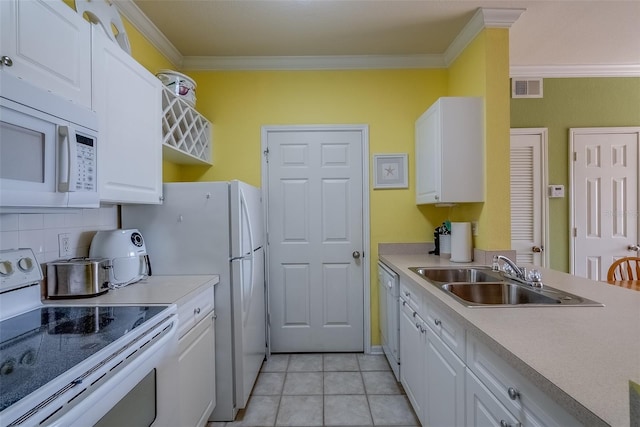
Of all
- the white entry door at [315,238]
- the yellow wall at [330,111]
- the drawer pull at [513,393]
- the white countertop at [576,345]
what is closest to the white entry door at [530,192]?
the yellow wall at [330,111]

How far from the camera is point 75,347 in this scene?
927 millimetres

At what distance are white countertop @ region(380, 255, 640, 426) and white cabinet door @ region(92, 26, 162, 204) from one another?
63.7 inches

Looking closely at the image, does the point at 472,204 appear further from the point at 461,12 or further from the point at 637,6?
the point at 637,6

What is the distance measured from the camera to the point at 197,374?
5.43ft

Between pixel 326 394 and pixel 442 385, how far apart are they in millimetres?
1051

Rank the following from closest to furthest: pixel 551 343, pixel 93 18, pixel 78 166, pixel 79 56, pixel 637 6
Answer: pixel 551 343 → pixel 78 166 → pixel 79 56 → pixel 93 18 → pixel 637 6

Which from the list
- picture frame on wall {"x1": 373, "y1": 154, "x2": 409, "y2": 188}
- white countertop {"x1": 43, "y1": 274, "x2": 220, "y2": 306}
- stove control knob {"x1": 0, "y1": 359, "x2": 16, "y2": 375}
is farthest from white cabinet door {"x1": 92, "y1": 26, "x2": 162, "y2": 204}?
picture frame on wall {"x1": 373, "y1": 154, "x2": 409, "y2": 188}

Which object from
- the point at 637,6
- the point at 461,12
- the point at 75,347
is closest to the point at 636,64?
the point at 637,6

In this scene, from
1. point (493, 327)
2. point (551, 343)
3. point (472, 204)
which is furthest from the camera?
point (472, 204)

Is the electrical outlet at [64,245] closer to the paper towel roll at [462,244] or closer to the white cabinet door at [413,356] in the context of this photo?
the white cabinet door at [413,356]

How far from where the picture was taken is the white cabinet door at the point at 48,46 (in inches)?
39.4

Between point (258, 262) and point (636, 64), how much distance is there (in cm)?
396

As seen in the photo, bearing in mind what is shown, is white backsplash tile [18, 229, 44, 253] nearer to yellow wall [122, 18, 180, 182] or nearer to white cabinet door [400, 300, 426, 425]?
yellow wall [122, 18, 180, 182]

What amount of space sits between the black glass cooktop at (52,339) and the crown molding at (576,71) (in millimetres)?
3623
